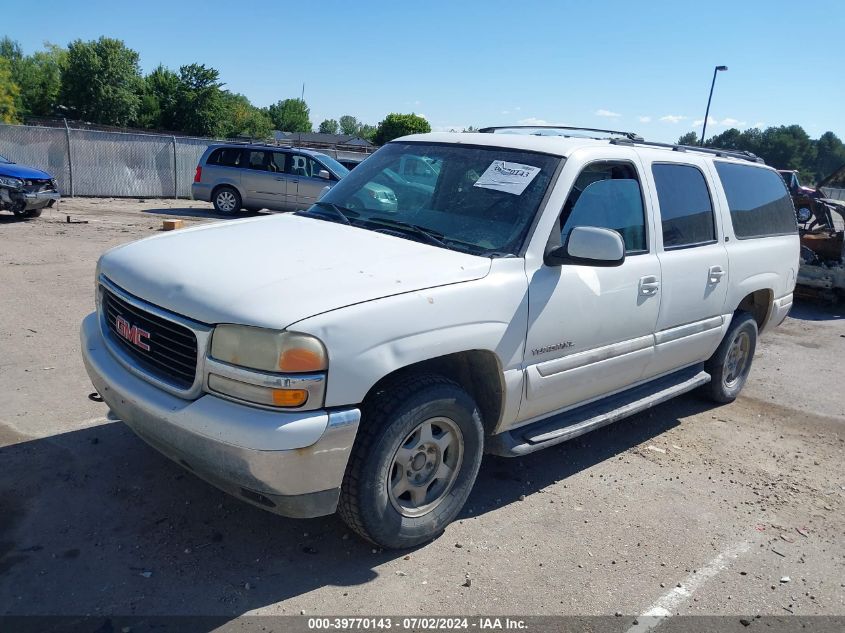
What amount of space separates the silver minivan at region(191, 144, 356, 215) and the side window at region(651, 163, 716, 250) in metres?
13.5

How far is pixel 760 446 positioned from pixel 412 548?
3151 mm

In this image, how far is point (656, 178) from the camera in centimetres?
452

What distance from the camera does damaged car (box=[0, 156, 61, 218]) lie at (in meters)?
12.9

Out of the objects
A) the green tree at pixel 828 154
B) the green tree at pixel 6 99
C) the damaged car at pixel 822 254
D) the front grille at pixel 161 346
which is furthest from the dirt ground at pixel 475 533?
the green tree at pixel 828 154

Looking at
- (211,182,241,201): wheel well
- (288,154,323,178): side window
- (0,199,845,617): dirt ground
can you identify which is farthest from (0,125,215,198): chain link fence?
(0,199,845,617): dirt ground

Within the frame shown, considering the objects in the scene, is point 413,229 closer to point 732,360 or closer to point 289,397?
point 289,397

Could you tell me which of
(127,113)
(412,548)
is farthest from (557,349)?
(127,113)

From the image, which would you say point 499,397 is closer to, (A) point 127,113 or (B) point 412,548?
(B) point 412,548

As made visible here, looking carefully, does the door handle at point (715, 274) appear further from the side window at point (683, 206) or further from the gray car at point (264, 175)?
the gray car at point (264, 175)

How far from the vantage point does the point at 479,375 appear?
357cm

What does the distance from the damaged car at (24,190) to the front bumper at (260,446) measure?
12097mm

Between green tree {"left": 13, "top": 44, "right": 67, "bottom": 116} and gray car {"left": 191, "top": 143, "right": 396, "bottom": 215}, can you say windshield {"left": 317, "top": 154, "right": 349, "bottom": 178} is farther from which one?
green tree {"left": 13, "top": 44, "right": 67, "bottom": 116}

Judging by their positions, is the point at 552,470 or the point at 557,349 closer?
the point at 557,349

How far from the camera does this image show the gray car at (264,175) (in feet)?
57.6
